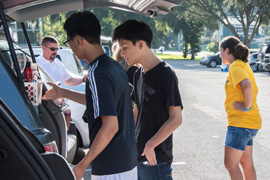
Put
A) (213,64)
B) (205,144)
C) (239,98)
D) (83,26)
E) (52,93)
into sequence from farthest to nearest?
(213,64) → (205,144) → (239,98) → (52,93) → (83,26)

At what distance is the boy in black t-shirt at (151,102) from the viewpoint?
311 cm

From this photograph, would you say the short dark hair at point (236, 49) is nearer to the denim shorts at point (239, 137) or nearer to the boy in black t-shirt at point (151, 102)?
the denim shorts at point (239, 137)

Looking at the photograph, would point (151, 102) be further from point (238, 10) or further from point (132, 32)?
point (238, 10)

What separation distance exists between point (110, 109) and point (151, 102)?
801 mm

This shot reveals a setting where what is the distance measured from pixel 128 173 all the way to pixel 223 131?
647 cm

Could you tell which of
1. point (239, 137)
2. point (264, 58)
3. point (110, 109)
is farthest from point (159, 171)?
point (264, 58)

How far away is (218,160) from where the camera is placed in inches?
260

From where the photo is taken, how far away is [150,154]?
3107 mm

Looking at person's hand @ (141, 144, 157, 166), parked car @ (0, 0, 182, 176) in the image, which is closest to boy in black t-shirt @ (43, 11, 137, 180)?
parked car @ (0, 0, 182, 176)

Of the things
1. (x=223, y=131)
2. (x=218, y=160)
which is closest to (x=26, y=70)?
(x=218, y=160)

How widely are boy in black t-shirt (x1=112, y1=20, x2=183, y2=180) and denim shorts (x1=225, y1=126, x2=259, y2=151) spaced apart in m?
1.23

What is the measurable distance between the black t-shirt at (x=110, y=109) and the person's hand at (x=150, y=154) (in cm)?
42

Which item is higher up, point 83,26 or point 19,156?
point 83,26

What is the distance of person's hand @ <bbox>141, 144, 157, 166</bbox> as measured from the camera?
122 inches
